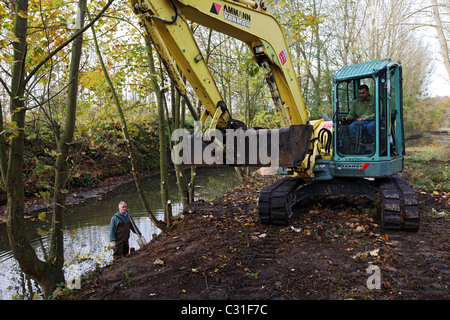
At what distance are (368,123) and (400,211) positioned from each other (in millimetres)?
1548

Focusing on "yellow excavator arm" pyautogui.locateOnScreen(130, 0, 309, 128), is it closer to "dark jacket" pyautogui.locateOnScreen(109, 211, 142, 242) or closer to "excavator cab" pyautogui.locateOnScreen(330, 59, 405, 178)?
"excavator cab" pyautogui.locateOnScreen(330, 59, 405, 178)

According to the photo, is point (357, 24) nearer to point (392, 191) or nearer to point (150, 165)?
point (150, 165)

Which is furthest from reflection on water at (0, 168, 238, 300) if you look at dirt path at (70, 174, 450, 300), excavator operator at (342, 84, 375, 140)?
excavator operator at (342, 84, 375, 140)

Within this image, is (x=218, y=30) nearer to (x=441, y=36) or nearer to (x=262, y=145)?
(x=262, y=145)

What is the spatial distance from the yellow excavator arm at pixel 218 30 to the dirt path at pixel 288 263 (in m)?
1.82

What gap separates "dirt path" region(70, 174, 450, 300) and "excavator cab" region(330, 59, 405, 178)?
952 mm

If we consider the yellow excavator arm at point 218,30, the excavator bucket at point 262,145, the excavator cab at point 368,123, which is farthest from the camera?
the excavator cab at point 368,123

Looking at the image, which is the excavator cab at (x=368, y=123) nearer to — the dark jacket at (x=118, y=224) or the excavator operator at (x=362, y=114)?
the excavator operator at (x=362, y=114)

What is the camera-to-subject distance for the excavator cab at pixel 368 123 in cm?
556

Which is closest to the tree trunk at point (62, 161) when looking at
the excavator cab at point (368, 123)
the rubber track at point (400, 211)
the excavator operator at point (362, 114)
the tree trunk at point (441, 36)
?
the excavator cab at point (368, 123)

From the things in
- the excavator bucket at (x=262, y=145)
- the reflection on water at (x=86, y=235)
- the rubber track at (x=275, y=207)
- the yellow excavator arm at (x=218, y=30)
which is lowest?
the reflection on water at (x=86, y=235)

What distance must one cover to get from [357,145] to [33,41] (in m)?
5.22
